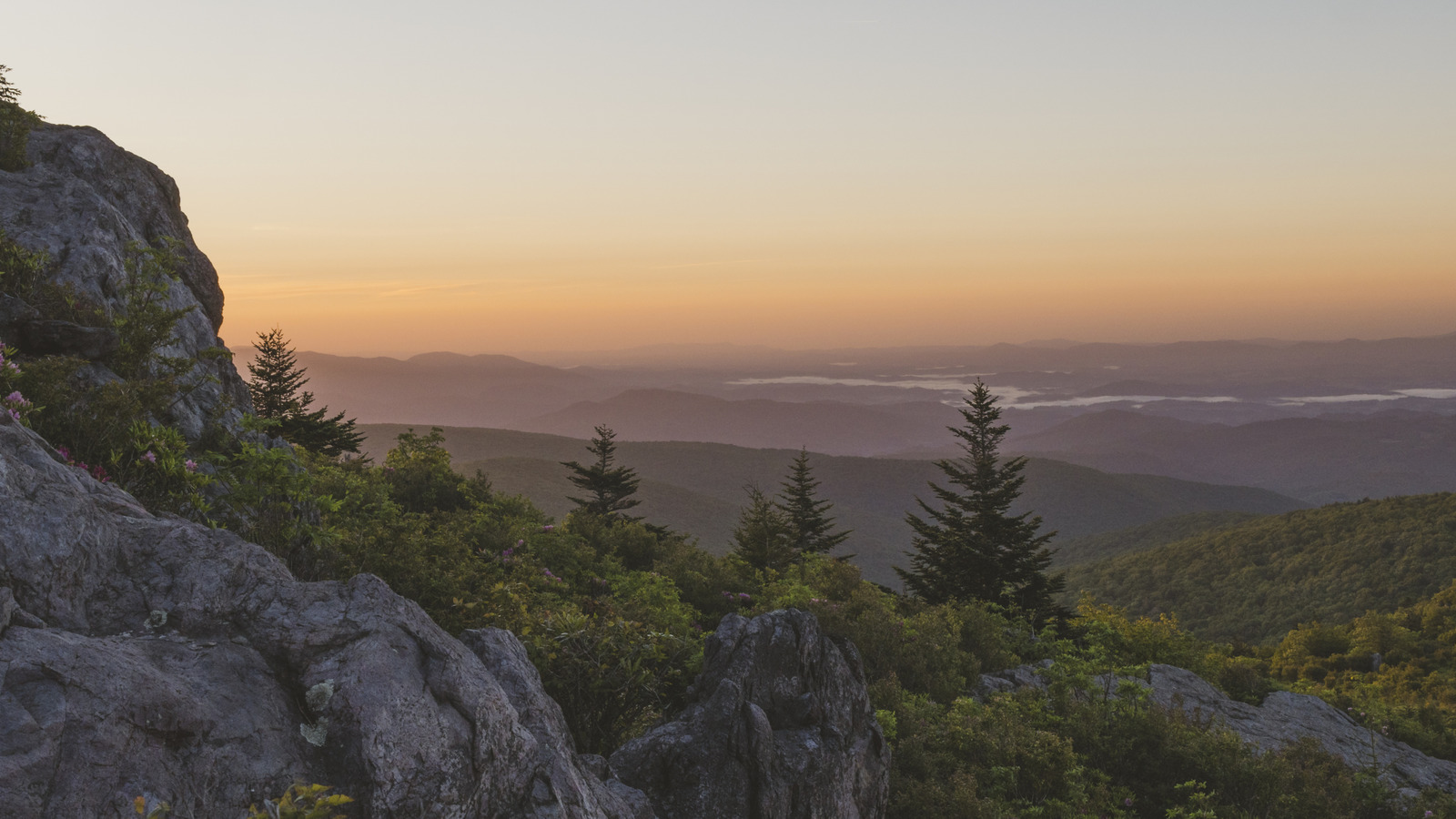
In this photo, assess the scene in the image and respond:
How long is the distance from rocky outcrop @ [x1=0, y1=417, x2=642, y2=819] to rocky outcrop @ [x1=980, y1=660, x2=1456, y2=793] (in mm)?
12379

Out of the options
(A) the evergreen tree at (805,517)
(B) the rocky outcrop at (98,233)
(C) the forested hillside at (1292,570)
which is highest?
(B) the rocky outcrop at (98,233)

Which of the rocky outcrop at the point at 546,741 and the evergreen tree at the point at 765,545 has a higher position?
the rocky outcrop at the point at 546,741

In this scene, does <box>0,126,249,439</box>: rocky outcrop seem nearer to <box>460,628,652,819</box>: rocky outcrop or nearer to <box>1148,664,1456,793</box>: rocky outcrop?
<box>460,628,652,819</box>: rocky outcrop

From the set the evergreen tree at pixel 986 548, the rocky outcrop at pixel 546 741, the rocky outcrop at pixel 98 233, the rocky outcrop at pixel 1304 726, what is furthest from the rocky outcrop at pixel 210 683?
the evergreen tree at pixel 986 548

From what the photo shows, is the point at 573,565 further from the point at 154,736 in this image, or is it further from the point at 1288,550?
the point at 1288,550

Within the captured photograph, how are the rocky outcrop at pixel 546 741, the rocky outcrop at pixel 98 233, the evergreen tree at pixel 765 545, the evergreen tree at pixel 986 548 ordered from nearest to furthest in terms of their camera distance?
the rocky outcrop at pixel 546 741, the rocky outcrop at pixel 98 233, the evergreen tree at pixel 765 545, the evergreen tree at pixel 986 548

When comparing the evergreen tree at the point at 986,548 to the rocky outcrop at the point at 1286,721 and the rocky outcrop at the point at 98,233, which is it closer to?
the rocky outcrop at the point at 1286,721

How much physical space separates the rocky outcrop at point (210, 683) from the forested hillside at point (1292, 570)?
3000 inches

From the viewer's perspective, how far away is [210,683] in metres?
4.39

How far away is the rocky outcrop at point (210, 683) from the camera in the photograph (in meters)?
3.69

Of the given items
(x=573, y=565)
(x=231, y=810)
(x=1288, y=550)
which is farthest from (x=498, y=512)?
(x=1288, y=550)

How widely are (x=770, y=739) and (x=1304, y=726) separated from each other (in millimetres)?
14672

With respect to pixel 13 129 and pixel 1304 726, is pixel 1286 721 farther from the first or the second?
pixel 13 129

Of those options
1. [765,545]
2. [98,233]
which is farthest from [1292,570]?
[98,233]
